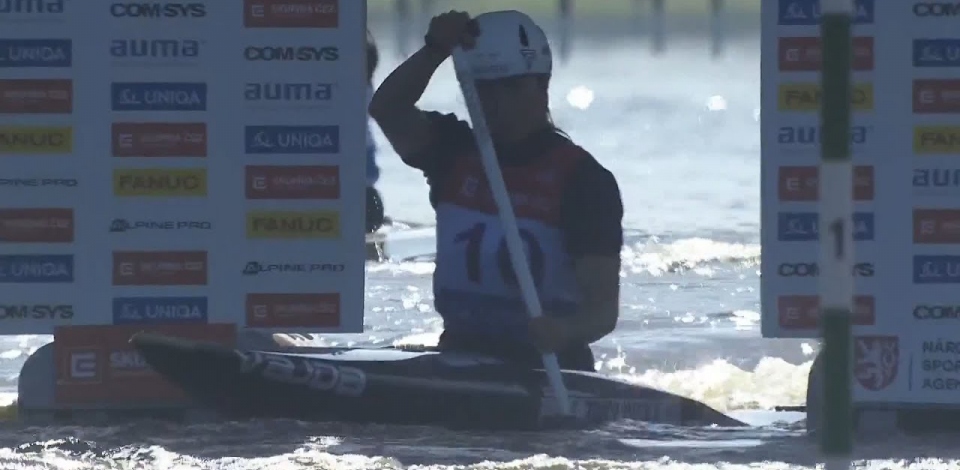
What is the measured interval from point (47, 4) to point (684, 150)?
26908 mm

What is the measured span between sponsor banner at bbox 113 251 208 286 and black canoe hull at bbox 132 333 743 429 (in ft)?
1.35

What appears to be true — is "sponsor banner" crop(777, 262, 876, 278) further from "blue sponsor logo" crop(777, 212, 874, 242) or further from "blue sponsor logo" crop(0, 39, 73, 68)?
"blue sponsor logo" crop(0, 39, 73, 68)

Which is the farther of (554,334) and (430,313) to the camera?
(430,313)

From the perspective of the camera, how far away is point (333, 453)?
23.4ft

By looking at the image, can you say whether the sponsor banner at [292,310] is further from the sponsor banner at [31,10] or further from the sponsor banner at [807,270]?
the sponsor banner at [807,270]

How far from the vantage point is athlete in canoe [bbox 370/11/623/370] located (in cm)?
760

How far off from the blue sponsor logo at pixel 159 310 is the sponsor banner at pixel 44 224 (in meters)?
0.31

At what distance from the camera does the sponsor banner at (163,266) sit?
7918 mm

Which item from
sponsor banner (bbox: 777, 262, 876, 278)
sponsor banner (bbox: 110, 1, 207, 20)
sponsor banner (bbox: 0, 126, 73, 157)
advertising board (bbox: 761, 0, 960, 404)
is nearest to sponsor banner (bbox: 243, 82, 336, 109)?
sponsor banner (bbox: 110, 1, 207, 20)

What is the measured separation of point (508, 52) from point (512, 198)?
52 centimetres

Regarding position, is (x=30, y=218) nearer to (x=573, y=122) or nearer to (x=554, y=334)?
(x=554, y=334)

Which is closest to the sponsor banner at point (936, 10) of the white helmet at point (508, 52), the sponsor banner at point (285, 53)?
the white helmet at point (508, 52)

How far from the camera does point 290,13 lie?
25.8ft

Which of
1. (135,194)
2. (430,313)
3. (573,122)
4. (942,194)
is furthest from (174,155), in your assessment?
(573,122)
